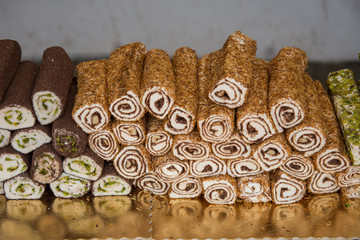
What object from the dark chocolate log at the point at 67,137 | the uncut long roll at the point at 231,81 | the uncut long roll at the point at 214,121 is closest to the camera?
the uncut long roll at the point at 231,81

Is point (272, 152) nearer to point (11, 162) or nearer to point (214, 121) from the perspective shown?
point (214, 121)

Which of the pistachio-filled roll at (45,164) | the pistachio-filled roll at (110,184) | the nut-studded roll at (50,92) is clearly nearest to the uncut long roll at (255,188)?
the pistachio-filled roll at (110,184)

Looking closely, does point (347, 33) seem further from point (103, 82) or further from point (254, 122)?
point (103, 82)

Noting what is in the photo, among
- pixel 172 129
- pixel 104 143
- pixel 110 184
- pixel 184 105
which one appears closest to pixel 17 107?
pixel 104 143

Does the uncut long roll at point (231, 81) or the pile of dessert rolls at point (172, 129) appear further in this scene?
the pile of dessert rolls at point (172, 129)

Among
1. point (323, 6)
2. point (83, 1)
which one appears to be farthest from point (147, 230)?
point (323, 6)

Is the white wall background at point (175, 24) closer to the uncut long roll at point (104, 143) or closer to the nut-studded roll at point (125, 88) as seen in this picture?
the nut-studded roll at point (125, 88)

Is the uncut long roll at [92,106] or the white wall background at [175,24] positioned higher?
the white wall background at [175,24]
